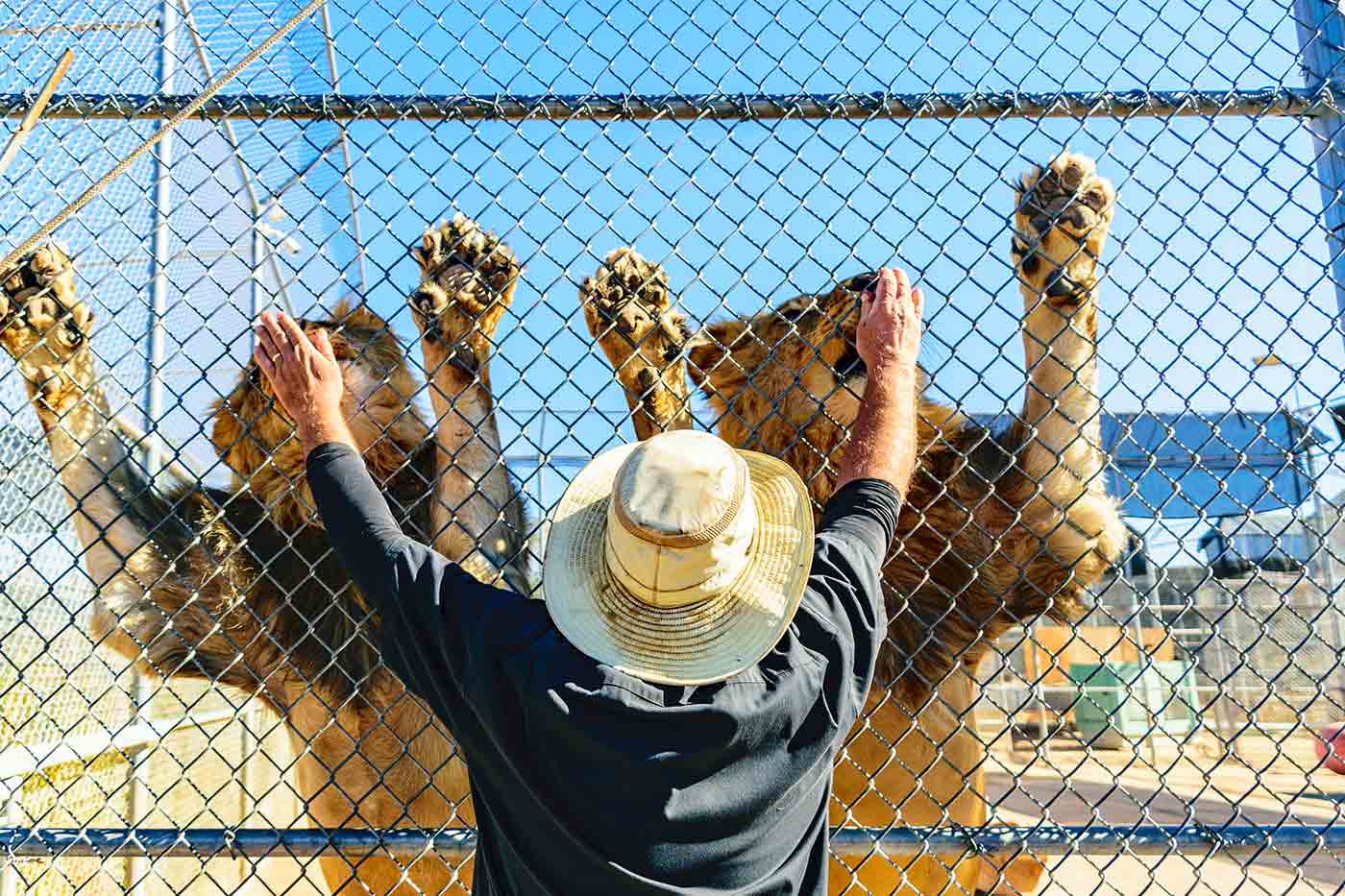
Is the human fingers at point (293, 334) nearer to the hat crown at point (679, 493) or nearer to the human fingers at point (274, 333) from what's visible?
the human fingers at point (274, 333)

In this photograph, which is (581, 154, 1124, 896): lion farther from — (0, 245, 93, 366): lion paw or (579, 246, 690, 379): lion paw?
(0, 245, 93, 366): lion paw

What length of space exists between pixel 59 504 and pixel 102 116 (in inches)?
140

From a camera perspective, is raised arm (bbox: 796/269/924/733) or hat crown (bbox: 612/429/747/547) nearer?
hat crown (bbox: 612/429/747/547)

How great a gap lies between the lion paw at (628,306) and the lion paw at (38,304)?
1.63 metres

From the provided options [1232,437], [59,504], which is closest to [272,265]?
[59,504]

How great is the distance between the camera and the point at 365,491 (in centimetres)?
217

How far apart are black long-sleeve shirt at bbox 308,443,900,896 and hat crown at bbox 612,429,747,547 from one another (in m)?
0.25

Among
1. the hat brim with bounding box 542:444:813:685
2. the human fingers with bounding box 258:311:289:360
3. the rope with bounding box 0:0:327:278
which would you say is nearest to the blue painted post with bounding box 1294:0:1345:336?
the hat brim with bounding box 542:444:813:685

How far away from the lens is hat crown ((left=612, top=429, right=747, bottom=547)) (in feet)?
5.24

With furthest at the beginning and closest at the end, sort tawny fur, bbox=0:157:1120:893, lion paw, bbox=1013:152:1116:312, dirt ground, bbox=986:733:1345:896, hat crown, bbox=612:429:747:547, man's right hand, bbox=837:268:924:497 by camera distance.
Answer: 1. dirt ground, bbox=986:733:1345:896
2. tawny fur, bbox=0:157:1120:893
3. lion paw, bbox=1013:152:1116:312
4. man's right hand, bbox=837:268:924:497
5. hat crown, bbox=612:429:747:547

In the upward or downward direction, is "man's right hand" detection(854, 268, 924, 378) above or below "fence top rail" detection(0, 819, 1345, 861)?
above

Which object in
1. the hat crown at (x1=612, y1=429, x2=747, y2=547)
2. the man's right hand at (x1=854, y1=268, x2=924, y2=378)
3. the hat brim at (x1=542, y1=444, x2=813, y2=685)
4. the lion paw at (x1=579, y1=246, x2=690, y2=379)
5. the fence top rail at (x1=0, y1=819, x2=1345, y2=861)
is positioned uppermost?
the lion paw at (x1=579, y1=246, x2=690, y2=379)

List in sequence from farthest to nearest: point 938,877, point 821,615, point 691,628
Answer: point 938,877 < point 821,615 < point 691,628

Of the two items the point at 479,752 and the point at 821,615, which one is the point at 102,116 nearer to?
the point at 479,752
